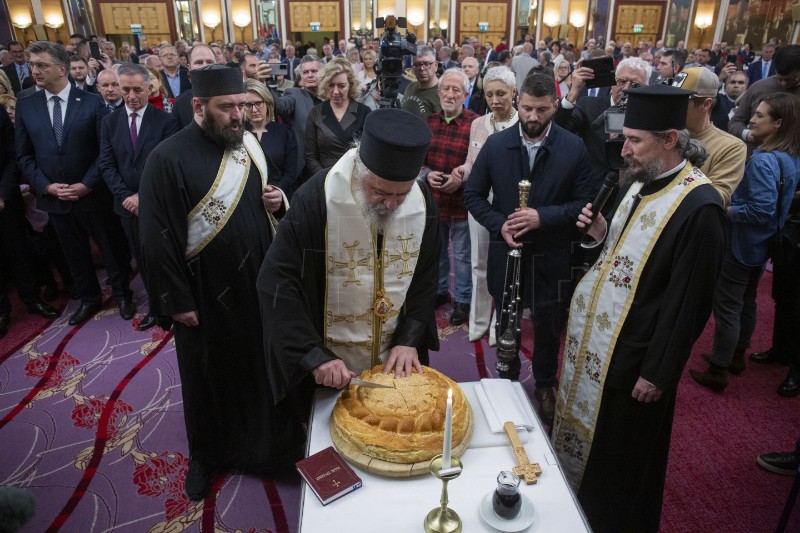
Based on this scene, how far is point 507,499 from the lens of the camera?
51.5 inches

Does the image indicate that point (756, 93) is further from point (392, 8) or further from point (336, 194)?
point (392, 8)

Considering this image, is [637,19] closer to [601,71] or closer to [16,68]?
[601,71]

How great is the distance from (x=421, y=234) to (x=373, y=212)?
0.26 metres

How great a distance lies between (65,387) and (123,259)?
51.5 inches

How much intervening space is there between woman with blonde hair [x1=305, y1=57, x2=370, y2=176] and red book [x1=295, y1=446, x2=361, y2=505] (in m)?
2.80

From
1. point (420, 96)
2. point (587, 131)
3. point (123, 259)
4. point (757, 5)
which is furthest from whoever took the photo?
point (757, 5)

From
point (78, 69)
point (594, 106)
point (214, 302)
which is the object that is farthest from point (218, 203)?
point (78, 69)

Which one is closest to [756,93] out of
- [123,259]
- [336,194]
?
[336,194]

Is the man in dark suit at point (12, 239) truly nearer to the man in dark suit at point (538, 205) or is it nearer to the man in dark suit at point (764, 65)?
the man in dark suit at point (538, 205)

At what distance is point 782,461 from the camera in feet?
8.70

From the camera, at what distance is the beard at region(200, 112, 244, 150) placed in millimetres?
2348

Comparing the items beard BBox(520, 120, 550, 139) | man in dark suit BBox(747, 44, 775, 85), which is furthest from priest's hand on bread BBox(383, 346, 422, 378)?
man in dark suit BBox(747, 44, 775, 85)

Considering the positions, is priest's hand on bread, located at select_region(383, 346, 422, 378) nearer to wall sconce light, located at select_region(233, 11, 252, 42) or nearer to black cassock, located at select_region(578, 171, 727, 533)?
black cassock, located at select_region(578, 171, 727, 533)

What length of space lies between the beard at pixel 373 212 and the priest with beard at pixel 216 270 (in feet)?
2.47
